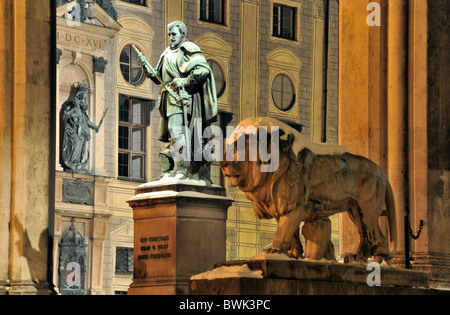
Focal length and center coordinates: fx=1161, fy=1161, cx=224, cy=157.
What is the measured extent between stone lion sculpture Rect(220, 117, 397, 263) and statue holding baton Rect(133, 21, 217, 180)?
21.5 ft

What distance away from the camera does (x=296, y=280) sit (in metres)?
10.7

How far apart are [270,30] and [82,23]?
28.4ft

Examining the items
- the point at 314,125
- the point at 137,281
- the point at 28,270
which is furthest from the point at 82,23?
the point at 28,270

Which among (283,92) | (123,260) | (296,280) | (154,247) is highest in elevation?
(283,92)

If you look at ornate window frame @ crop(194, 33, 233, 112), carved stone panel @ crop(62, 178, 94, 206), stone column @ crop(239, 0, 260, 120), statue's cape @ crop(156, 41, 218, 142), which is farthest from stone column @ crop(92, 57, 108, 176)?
statue's cape @ crop(156, 41, 218, 142)

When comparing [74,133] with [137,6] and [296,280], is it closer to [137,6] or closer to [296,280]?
[137,6]

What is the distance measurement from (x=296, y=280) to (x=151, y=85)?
25046 millimetres

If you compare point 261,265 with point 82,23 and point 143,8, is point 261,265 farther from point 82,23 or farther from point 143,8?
point 143,8

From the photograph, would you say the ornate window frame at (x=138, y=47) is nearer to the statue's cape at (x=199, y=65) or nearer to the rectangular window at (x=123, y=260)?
the rectangular window at (x=123, y=260)

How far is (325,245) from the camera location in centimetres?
1151

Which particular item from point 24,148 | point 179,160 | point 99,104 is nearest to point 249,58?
point 99,104

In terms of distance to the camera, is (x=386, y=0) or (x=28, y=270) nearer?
(x=28, y=270)

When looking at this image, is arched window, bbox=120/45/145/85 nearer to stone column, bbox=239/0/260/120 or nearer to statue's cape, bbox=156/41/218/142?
stone column, bbox=239/0/260/120

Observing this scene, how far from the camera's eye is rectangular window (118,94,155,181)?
34.7 metres
